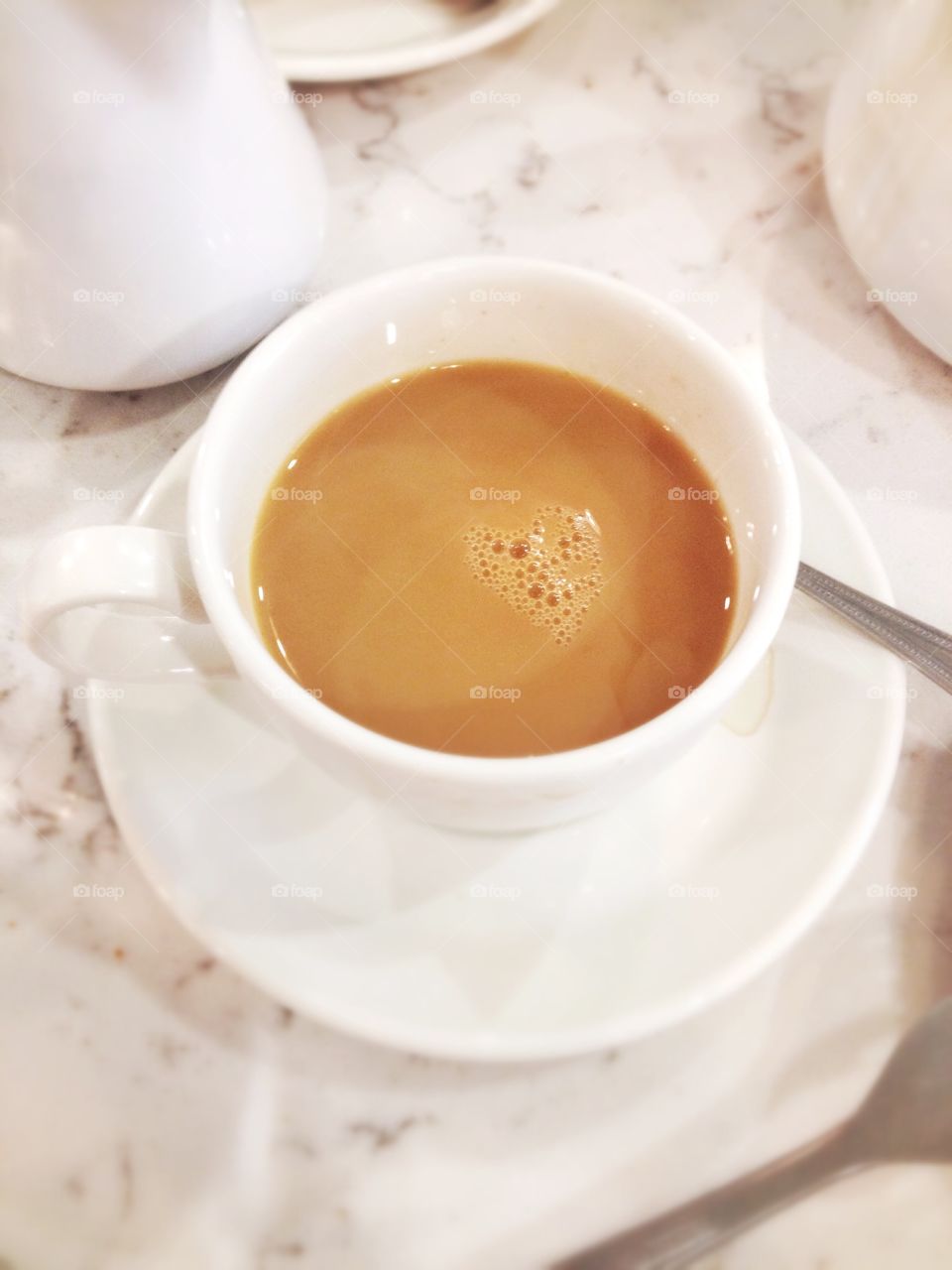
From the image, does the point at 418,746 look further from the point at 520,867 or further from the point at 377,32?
the point at 377,32

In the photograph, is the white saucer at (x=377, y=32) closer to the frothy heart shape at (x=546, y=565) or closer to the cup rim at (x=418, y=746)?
the cup rim at (x=418, y=746)

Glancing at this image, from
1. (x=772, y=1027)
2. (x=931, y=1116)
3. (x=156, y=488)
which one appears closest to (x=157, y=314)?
(x=156, y=488)

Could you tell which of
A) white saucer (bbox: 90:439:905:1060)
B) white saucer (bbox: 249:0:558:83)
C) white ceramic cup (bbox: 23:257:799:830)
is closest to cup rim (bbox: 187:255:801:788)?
white ceramic cup (bbox: 23:257:799:830)

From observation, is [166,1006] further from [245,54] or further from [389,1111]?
[245,54]

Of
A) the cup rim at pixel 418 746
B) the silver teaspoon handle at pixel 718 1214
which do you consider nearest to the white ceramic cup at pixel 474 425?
the cup rim at pixel 418 746

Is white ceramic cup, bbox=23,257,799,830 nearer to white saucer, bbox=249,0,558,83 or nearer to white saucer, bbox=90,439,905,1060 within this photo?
white saucer, bbox=90,439,905,1060

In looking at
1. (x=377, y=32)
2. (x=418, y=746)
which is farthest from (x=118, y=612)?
(x=377, y=32)
